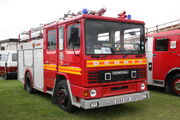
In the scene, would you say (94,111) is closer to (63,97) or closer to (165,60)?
(63,97)

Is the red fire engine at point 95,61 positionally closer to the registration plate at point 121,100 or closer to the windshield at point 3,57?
the registration plate at point 121,100

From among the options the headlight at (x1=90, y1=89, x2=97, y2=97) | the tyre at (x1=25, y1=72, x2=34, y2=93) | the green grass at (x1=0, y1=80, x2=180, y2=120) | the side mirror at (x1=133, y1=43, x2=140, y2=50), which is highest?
the side mirror at (x1=133, y1=43, x2=140, y2=50)

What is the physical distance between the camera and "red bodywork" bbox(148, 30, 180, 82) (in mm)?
8188

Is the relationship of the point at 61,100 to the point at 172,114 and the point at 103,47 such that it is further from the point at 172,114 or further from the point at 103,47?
the point at 172,114

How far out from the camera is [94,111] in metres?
6.12

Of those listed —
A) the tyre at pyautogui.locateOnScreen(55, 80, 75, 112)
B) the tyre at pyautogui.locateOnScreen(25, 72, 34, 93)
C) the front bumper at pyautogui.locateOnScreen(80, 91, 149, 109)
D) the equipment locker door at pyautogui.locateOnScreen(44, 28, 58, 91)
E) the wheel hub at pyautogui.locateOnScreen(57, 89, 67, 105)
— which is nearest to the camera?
the front bumper at pyautogui.locateOnScreen(80, 91, 149, 109)

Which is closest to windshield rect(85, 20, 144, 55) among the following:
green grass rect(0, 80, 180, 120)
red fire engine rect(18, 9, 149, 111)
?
red fire engine rect(18, 9, 149, 111)

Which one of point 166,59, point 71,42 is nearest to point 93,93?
point 71,42

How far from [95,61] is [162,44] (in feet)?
14.9

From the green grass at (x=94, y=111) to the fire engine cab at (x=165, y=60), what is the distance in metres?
0.95

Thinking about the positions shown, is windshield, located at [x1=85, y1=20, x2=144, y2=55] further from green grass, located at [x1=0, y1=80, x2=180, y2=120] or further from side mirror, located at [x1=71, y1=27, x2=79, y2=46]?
green grass, located at [x1=0, y1=80, x2=180, y2=120]

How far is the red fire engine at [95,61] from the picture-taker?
5188mm

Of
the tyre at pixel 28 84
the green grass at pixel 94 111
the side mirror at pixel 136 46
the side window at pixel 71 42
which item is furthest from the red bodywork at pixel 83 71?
the tyre at pixel 28 84

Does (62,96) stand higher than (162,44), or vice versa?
(162,44)
